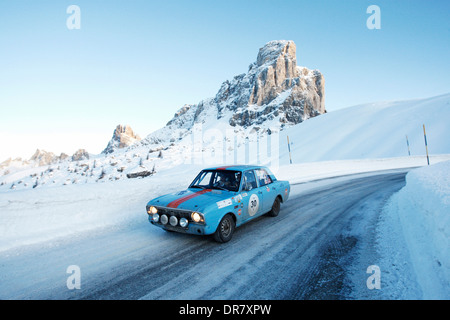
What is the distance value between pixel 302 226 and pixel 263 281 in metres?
2.76

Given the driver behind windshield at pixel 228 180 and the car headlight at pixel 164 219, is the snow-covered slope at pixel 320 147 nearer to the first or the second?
the driver behind windshield at pixel 228 180

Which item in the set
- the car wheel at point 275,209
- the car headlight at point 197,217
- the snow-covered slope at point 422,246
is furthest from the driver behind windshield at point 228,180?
the snow-covered slope at point 422,246

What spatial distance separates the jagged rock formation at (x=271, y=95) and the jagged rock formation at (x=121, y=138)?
209 feet

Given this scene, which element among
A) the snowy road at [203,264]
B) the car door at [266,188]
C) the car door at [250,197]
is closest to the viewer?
the snowy road at [203,264]

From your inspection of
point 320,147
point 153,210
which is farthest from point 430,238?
point 320,147

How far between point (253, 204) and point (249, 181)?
1.92ft

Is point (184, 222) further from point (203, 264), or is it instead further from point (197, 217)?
point (203, 264)

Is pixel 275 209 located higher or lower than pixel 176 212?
lower

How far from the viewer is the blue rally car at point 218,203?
4.26 m

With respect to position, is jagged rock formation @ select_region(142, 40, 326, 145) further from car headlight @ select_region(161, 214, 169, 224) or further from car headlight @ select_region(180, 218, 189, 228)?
car headlight @ select_region(180, 218, 189, 228)

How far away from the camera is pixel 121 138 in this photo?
179m

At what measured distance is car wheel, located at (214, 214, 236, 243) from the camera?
14.7ft

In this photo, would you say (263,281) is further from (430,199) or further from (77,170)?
(77,170)

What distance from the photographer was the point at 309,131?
43.1 m
